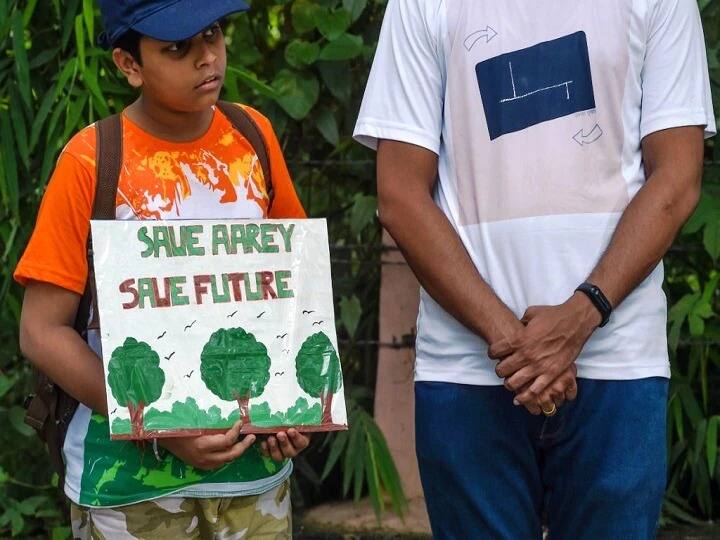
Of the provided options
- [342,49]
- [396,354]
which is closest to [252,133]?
[342,49]

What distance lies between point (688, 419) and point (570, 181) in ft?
6.04

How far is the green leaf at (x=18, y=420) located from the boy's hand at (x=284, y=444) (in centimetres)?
163

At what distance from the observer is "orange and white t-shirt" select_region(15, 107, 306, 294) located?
6.93 ft

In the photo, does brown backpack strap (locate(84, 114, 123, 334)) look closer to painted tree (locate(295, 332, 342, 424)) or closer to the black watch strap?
painted tree (locate(295, 332, 342, 424))

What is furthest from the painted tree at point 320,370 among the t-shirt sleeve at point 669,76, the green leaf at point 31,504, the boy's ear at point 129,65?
the green leaf at point 31,504

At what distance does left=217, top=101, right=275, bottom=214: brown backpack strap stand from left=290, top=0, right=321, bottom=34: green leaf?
3.88ft

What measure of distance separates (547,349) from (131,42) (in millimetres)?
839

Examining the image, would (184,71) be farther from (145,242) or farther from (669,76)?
(669,76)

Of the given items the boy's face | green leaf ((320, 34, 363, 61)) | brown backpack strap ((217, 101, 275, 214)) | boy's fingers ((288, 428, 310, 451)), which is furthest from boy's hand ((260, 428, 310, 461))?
green leaf ((320, 34, 363, 61))

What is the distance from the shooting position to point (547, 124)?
2141 mm

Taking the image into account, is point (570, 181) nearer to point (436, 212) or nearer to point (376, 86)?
point (436, 212)

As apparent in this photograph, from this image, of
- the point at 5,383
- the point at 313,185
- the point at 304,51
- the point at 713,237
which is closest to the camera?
the point at 713,237

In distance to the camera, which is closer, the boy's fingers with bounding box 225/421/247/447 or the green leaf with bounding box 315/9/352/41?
the boy's fingers with bounding box 225/421/247/447

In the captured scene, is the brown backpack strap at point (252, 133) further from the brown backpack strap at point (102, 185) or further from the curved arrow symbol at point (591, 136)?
the curved arrow symbol at point (591, 136)
